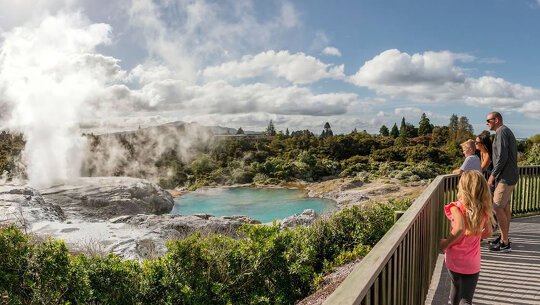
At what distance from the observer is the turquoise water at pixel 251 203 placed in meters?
21.5

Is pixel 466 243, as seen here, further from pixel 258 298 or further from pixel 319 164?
pixel 319 164

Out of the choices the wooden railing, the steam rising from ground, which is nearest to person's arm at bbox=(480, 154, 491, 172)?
the wooden railing

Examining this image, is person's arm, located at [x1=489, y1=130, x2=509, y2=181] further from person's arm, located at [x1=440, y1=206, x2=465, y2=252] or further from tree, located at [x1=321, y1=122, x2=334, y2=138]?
tree, located at [x1=321, y1=122, x2=334, y2=138]

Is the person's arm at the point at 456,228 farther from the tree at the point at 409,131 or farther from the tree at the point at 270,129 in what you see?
the tree at the point at 270,129

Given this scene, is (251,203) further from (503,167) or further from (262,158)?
(503,167)

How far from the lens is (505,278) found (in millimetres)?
4293

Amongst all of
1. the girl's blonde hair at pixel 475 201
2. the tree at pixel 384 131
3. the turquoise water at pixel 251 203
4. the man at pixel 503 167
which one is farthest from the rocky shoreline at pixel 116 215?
the tree at pixel 384 131

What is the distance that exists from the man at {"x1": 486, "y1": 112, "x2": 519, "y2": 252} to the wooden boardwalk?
32 centimetres

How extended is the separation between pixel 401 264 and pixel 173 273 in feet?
14.7

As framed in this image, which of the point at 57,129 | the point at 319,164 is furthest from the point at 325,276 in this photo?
the point at 319,164

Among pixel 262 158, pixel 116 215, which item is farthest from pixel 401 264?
pixel 262 158

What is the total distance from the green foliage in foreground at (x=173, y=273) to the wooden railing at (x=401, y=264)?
2575 mm

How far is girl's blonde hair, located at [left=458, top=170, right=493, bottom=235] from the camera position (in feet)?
9.11

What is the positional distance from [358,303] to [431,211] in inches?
114
